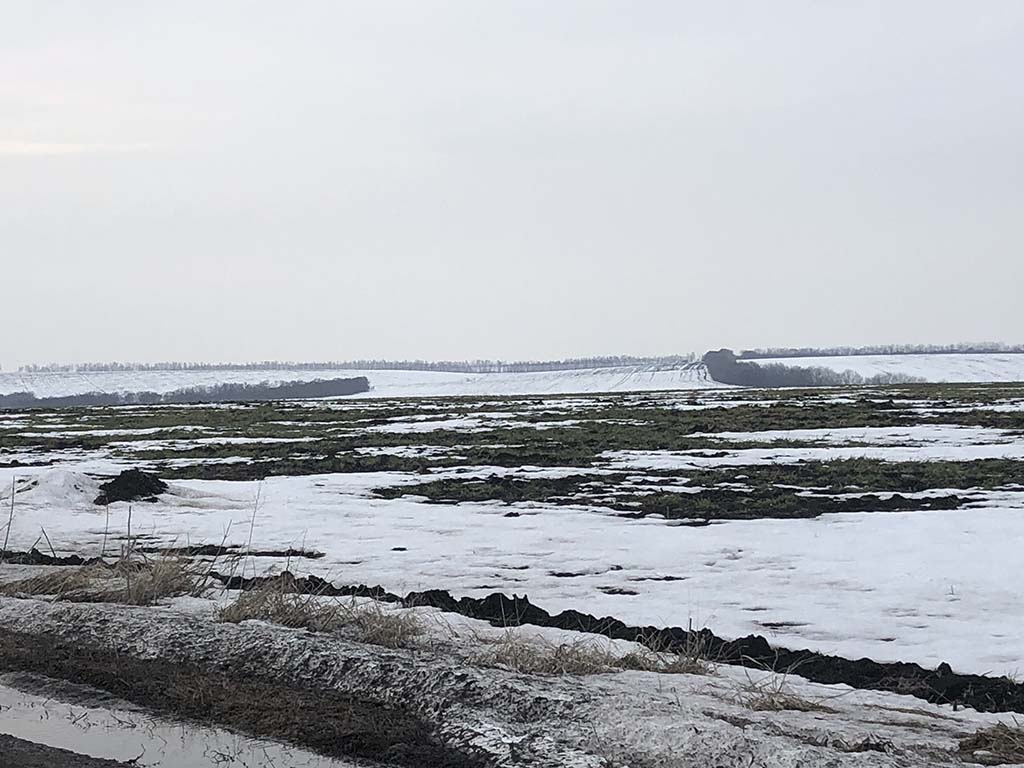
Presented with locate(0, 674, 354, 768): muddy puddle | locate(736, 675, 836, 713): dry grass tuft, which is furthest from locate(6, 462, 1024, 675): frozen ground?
locate(0, 674, 354, 768): muddy puddle

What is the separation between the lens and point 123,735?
6.11 meters

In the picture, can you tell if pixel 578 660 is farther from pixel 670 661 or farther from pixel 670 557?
pixel 670 557

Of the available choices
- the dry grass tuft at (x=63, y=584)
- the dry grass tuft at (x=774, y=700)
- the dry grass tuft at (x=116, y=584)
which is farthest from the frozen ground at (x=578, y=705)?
the dry grass tuft at (x=63, y=584)

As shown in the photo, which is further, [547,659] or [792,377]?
[792,377]

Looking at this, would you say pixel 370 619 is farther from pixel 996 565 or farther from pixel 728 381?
pixel 728 381

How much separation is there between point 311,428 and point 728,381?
78631mm

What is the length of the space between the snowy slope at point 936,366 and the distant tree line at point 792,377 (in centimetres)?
148

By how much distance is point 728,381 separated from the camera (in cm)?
11294

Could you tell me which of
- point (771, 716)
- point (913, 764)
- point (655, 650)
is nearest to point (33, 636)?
point (655, 650)

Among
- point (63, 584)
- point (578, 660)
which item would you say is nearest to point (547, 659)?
point (578, 660)

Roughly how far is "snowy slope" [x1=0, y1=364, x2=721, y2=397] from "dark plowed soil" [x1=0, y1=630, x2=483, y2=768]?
9757 cm

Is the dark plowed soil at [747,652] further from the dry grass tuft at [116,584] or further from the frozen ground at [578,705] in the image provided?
the dry grass tuft at [116,584]

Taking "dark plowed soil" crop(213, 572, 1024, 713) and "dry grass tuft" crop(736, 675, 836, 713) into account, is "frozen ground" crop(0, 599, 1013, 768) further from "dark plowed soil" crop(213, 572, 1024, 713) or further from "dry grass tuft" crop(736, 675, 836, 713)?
"dark plowed soil" crop(213, 572, 1024, 713)

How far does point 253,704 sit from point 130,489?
11.6 m
